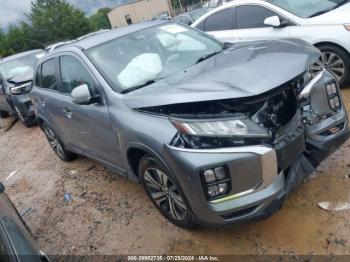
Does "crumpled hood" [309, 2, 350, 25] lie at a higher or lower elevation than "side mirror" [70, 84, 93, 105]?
lower

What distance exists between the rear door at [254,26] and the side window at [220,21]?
0.57ft

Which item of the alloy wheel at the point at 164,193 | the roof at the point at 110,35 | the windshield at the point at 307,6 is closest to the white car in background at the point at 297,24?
the windshield at the point at 307,6

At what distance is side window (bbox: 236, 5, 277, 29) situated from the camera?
6149mm

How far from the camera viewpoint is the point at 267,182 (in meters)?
2.68

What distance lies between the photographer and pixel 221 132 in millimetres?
2658

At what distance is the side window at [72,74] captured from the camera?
12.6 feet

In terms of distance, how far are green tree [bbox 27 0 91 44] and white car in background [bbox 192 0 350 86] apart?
57374 millimetres

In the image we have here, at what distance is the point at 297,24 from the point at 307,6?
486 millimetres

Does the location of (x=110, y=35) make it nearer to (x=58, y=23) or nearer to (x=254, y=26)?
(x=254, y=26)

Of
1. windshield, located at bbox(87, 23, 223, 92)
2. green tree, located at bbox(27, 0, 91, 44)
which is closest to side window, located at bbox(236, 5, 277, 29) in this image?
windshield, located at bbox(87, 23, 223, 92)

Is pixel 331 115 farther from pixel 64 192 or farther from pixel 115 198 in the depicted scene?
pixel 64 192

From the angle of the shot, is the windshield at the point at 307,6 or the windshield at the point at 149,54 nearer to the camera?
the windshield at the point at 149,54

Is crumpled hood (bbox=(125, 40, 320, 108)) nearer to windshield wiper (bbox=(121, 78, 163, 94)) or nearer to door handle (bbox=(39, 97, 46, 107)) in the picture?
windshield wiper (bbox=(121, 78, 163, 94))

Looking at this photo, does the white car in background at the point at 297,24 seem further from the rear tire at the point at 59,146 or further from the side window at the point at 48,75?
the rear tire at the point at 59,146
